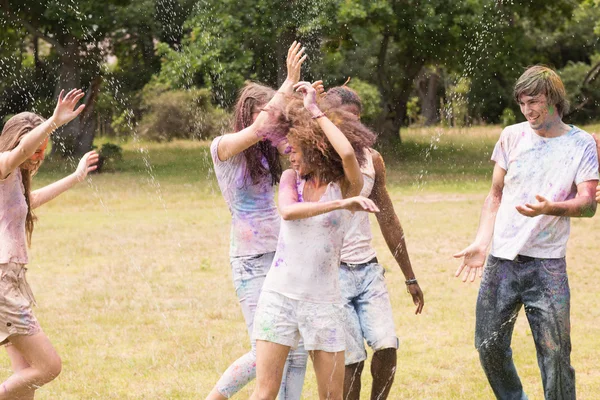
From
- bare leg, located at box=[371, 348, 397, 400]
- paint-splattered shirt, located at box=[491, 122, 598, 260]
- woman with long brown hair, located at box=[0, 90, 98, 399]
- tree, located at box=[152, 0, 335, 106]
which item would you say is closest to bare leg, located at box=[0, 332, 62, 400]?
woman with long brown hair, located at box=[0, 90, 98, 399]

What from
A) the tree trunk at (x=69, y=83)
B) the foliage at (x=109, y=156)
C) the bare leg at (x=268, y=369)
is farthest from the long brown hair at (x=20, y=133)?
the tree trunk at (x=69, y=83)

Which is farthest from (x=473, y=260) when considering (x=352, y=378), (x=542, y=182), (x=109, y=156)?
(x=109, y=156)

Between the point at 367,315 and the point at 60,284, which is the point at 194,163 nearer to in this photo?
the point at 60,284

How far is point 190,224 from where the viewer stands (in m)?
14.6

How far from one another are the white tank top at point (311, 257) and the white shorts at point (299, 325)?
4cm

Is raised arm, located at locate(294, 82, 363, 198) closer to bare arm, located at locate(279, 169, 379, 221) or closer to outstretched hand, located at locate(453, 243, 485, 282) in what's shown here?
bare arm, located at locate(279, 169, 379, 221)

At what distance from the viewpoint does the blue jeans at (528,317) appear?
4633 mm

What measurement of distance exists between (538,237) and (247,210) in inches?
55.6

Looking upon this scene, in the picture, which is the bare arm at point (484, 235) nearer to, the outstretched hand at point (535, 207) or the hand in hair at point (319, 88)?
the outstretched hand at point (535, 207)

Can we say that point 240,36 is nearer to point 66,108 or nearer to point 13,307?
point 66,108

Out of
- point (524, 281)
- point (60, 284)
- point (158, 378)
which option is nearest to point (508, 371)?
point (524, 281)

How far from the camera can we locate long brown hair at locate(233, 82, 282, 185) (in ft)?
14.7

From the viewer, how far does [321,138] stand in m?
4.03

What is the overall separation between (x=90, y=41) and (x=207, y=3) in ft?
16.9
